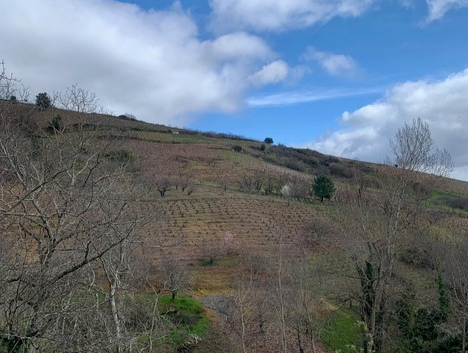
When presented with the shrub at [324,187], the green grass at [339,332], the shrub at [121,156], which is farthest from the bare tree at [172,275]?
the shrub at [324,187]

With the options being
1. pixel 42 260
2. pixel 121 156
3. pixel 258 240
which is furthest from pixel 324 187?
pixel 42 260

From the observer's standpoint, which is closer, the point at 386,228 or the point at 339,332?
the point at 386,228

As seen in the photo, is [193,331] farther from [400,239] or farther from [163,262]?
[400,239]

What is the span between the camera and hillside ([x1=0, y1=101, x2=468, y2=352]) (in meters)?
9.73

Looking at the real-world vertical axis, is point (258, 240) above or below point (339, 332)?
above

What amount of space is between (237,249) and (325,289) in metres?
15.1

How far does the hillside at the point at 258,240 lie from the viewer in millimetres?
9727

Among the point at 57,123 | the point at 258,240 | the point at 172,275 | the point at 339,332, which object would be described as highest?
the point at 57,123

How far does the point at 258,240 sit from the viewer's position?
40625 mm

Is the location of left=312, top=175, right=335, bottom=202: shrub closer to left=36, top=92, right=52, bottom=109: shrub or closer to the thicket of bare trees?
left=36, top=92, right=52, bottom=109: shrub

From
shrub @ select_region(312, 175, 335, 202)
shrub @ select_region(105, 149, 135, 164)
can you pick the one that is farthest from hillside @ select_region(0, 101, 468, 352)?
shrub @ select_region(312, 175, 335, 202)

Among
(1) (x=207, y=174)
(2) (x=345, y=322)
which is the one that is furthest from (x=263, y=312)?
(1) (x=207, y=174)

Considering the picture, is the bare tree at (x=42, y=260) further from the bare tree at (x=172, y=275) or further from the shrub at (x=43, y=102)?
the bare tree at (x=172, y=275)

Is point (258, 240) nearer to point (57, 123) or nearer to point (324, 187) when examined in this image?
point (324, 187)
